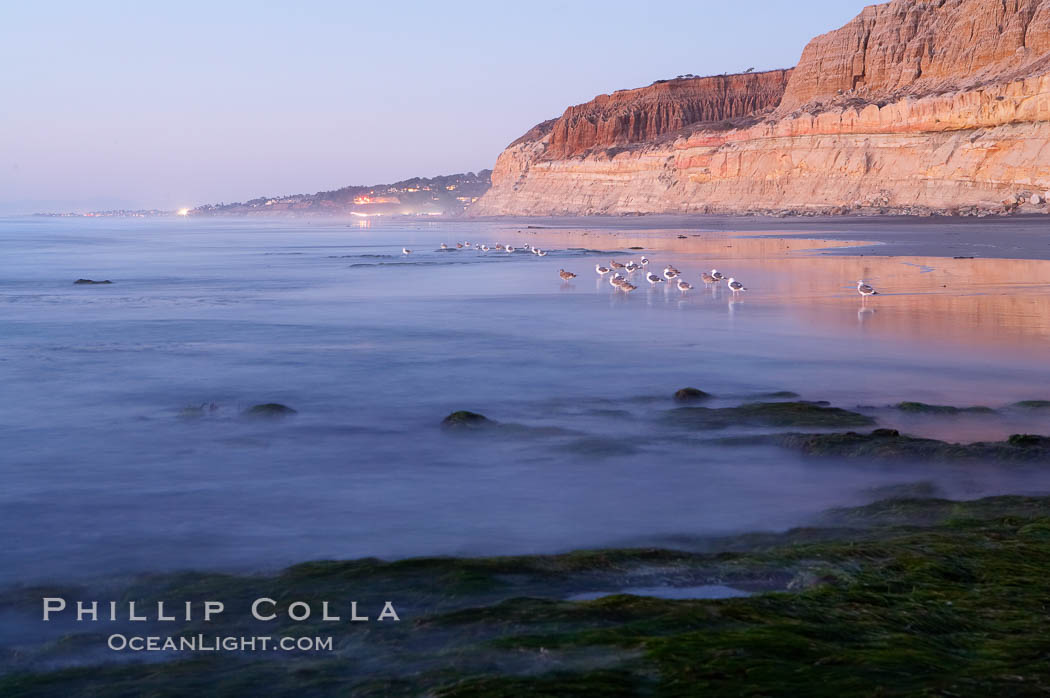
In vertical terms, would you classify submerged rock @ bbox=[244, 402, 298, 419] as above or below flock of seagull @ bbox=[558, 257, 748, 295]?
below

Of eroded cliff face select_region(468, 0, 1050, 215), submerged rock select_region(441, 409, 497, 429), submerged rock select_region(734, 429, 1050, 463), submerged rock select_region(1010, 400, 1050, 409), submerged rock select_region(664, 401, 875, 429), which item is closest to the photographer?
submerged rock select_region(734, 429, 1050, 463)

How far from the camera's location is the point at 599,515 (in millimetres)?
5398

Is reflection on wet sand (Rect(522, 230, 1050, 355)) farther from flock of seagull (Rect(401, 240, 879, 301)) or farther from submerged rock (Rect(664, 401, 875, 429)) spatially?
submerged rock (Rect(664, 401, 875, 429))

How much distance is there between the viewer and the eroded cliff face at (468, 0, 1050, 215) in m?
56.3

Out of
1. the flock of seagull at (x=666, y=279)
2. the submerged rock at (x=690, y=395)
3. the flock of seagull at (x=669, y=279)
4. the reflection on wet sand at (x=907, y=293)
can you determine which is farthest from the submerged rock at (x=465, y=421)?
the flock of seagull at (x=666, y=279)

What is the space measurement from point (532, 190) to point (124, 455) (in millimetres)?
123971

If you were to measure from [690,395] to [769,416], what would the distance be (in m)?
1.06

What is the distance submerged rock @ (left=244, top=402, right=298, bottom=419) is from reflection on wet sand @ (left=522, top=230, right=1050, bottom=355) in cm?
800

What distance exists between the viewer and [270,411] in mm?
8305

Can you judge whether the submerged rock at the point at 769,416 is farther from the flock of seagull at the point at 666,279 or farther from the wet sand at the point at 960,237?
the wet sand at the point at 960,237

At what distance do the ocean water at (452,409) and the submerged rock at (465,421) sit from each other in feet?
0.78

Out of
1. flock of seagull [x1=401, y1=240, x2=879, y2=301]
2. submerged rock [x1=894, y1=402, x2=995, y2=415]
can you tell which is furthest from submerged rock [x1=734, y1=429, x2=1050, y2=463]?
flock of seagull [x1=401, y1=240, x2=879, y2=301]

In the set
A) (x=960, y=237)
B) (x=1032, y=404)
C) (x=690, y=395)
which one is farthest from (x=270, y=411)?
(x=960, y=237)

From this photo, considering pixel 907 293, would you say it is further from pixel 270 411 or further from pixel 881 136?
pixel 881 136
